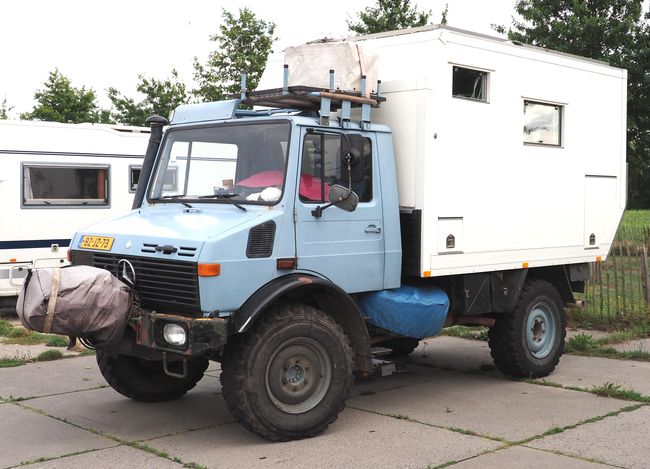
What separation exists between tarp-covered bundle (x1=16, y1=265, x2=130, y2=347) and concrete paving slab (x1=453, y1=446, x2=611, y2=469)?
269 cm

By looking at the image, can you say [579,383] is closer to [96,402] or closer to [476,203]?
[476,203]

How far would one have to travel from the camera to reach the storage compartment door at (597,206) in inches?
366

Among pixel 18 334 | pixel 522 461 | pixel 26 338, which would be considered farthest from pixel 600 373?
pixel 18 334

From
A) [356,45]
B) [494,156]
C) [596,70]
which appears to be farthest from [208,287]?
[596,70]

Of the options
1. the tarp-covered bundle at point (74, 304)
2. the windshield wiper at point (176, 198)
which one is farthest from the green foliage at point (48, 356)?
the tarp-covered bundle at point (74, 304)

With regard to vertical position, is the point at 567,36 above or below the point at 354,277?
above

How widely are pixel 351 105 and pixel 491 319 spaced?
2.76 m

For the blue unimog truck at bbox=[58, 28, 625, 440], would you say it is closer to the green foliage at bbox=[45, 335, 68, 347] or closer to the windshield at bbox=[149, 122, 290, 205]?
the windshield at bbox=[149, 122, 290, 205]

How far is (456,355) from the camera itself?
10.3 m

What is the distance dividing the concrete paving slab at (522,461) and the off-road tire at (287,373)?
1.27 metres

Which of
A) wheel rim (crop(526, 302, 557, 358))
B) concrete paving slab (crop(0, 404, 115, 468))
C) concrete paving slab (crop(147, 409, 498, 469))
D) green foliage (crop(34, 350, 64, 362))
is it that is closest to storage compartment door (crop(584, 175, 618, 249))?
wheel rim (crop(526, 302, 557, 358))

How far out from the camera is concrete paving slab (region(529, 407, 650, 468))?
6031 mm

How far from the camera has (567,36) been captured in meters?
25.8

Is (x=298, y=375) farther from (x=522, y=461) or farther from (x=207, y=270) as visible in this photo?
(x=522, y=461)
